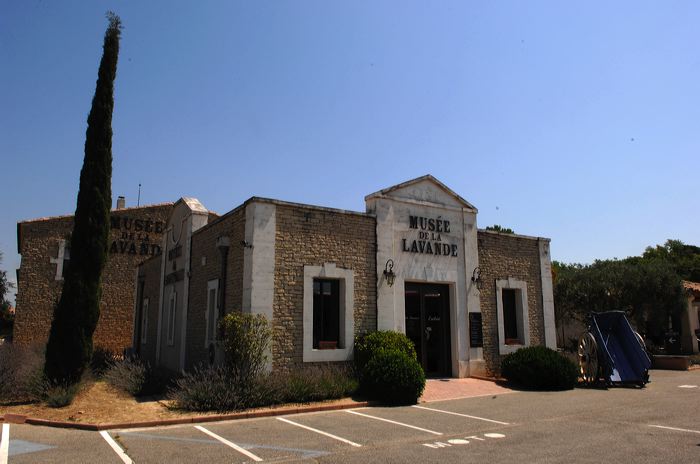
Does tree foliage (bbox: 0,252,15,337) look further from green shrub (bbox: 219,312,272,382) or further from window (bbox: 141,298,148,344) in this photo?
green shrub (bbox: 219,312,272,382)

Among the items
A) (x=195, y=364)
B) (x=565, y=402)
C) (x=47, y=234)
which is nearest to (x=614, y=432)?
(x=565, y=402)

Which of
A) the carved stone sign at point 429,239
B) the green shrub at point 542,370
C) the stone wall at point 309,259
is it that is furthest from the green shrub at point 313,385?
the green shrub at point 542,370

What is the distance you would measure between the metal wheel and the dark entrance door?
12.8ft

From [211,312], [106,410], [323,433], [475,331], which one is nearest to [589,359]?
[475,331]

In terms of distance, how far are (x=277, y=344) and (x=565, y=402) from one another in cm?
676

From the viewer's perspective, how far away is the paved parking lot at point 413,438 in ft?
23.1

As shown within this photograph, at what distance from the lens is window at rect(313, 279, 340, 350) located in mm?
13133

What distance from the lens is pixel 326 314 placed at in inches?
526

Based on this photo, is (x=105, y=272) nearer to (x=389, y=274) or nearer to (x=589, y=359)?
(x=389, y=274)

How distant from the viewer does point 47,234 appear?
24.1 m

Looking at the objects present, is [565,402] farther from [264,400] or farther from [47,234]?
[47,234]

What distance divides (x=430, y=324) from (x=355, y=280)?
3174mm

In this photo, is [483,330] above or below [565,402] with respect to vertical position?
above

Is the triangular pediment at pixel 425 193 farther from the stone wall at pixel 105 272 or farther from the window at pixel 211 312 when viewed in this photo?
the stone wall at pixel 105 272
